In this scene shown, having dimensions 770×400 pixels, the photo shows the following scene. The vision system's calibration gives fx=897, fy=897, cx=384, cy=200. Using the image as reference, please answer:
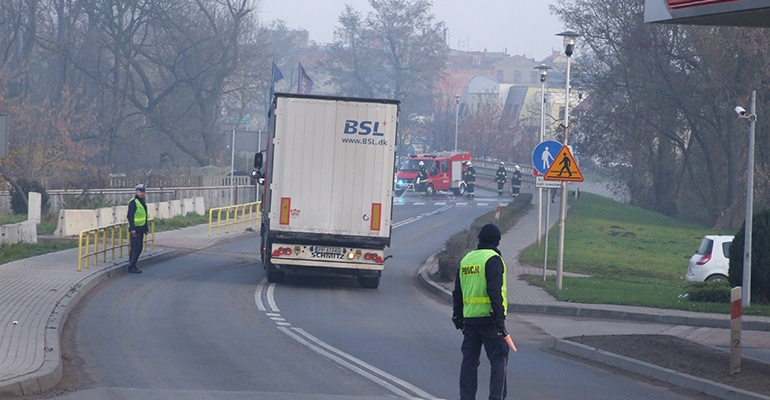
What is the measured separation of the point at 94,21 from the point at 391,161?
39.1 meters

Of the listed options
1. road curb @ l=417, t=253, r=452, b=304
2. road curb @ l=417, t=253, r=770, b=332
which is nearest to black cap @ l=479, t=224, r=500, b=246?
road curb @ l=417, t=253, r=770, b=332

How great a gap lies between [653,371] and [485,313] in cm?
351

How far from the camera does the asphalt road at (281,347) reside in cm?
884

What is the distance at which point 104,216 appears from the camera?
90.3 ft

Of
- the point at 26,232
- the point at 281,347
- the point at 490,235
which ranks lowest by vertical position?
the point at 281,347

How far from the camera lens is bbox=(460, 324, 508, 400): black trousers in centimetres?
755

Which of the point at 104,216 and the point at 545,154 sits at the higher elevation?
the point at 545,154

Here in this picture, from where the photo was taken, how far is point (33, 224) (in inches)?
902

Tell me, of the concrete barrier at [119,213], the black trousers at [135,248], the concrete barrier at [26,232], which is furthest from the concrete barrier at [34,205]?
the black trousers at [135,248]

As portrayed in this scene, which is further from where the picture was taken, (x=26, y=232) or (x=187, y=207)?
(x=187, y=207)

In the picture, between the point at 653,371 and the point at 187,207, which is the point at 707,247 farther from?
the point at 187,207

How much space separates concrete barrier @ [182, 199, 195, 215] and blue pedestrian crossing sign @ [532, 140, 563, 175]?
839 inches

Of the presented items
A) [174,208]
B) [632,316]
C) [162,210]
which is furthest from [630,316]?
[174,208]

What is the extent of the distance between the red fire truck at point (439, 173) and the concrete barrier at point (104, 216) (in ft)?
96.5
